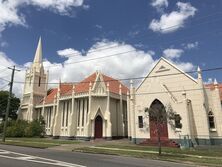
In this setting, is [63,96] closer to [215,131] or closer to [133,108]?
[133,108]

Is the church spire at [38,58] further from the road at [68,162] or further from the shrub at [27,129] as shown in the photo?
the road at [68,162]

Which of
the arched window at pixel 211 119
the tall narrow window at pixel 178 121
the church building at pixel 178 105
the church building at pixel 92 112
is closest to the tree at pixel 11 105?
the church building at pixel 92 112

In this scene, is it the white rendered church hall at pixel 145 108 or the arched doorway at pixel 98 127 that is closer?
the white rendered church hall at pixel 145 108

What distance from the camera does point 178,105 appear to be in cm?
2589

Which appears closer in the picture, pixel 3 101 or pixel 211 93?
pixel 211 93

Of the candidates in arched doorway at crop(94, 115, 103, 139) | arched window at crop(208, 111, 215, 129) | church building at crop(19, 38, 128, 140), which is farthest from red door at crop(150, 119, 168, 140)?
arched doorway at crop(94, 115, 103, 139)

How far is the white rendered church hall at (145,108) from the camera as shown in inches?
989

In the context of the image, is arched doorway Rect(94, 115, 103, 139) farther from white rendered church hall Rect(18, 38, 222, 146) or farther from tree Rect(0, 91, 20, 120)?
tree Rect(0, 91, 20, 120)

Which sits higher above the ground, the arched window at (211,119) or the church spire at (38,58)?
the church spire at (38,58)

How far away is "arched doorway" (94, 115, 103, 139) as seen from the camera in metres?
34.8

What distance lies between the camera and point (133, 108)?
29984 mm

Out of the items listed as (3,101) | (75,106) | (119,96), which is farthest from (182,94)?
(3,101)

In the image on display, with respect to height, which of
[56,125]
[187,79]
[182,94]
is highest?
[187,79]

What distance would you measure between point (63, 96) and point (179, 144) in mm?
21692
